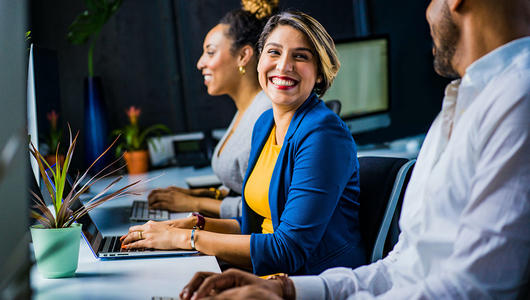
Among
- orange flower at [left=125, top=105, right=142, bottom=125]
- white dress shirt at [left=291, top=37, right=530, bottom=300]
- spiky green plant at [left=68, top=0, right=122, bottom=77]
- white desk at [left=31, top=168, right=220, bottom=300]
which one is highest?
spiky green plant at [left=68, top=0, right=122, bottom=77]

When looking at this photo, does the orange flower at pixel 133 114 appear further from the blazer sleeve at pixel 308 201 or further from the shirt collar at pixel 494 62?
the shirt collar at pixel 494 62

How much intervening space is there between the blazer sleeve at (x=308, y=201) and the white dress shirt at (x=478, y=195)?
1.25 feet

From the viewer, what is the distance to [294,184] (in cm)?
140

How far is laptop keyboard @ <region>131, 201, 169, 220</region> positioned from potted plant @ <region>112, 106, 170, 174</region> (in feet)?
2.90

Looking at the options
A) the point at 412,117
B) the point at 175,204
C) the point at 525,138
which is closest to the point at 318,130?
the point at 525,138

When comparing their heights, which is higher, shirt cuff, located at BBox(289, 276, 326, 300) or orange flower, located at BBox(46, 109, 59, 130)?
orange flower, located at BBox(46, 109, 59, 130)

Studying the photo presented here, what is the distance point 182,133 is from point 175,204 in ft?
4.48

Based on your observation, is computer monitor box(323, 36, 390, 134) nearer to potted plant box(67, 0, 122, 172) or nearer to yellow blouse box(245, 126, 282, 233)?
potted plant box(67, 0, 122, 172)

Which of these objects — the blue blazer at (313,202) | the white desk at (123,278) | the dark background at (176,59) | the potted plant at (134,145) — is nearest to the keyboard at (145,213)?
the white desk at (123,278)

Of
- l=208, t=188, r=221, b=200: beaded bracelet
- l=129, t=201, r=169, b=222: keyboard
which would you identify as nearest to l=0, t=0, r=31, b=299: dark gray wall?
l=129, t=201, r=169, b=222: keyboard

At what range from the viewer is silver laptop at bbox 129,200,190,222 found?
1.87m

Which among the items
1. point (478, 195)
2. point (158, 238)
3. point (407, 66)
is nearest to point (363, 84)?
point (407, 66)

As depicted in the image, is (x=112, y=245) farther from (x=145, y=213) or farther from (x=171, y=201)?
(x=171, y=201)

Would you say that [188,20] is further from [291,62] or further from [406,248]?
[406,248]
